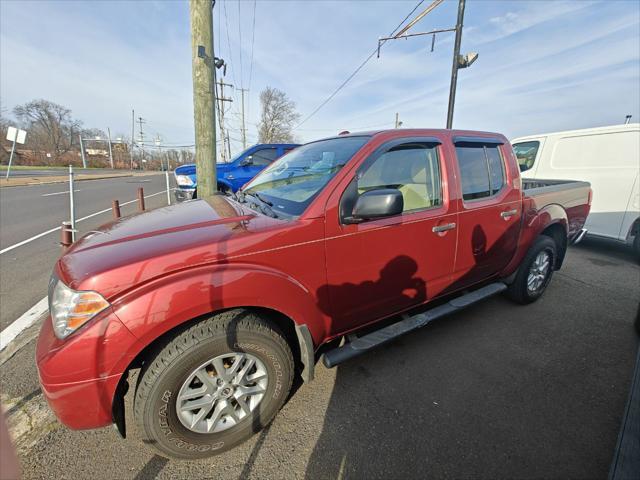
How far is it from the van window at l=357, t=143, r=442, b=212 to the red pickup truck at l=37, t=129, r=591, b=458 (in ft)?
0.04

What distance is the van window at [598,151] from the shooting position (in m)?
4.98

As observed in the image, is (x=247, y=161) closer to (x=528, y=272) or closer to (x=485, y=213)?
(x=485, y=213)

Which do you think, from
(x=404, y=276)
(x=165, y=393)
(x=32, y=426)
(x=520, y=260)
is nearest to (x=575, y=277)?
(x=520, y=260)

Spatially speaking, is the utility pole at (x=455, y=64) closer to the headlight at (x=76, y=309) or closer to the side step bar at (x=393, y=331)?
the side step bar at (x=393, y=331)

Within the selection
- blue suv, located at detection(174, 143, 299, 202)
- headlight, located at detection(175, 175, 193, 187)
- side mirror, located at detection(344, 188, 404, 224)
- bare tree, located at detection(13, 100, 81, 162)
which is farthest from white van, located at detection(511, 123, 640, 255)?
bare tree, located at detection(13, 100, 81, 162)

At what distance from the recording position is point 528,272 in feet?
10.9

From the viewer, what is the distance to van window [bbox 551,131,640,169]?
498cm

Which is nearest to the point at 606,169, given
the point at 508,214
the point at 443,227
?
the point at 508,214

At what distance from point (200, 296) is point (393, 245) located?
137cm

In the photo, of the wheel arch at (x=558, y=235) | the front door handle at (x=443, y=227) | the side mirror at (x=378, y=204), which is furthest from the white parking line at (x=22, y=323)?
the wheel arch at (x=558, y=235)

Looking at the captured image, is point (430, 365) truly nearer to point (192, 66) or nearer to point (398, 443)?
point (398, 443)

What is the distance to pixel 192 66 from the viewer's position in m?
4.03

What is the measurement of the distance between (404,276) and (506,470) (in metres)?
1.30

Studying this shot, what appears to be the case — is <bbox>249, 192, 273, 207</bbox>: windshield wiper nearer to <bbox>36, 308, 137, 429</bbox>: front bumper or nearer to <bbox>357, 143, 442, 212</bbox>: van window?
<bbox>357, 143, 442, 212</bbox>: van window
